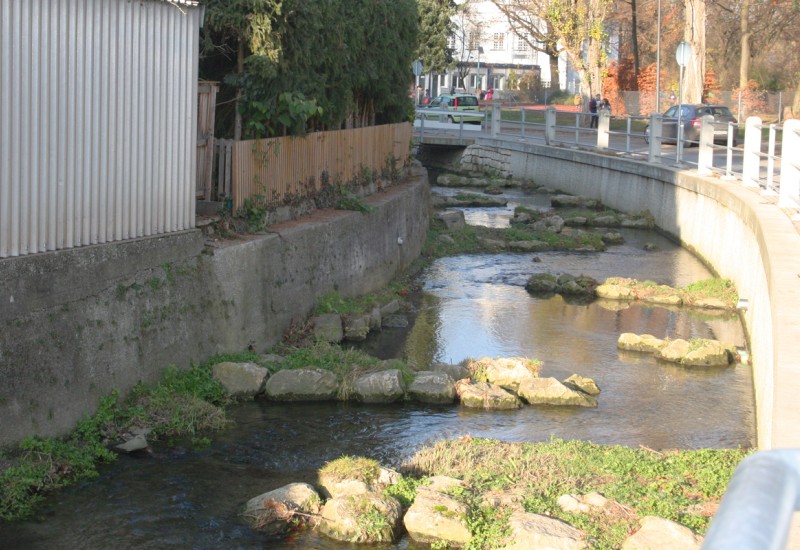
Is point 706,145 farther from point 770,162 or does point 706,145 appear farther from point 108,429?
point 108,429

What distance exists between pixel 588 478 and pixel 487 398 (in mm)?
2690

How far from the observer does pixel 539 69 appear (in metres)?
84.8

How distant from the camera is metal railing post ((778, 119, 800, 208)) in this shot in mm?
12758

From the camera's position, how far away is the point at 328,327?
12.6 metres

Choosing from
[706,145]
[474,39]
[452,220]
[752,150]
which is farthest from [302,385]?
[474,39]

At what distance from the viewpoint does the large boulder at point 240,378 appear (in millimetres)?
10133

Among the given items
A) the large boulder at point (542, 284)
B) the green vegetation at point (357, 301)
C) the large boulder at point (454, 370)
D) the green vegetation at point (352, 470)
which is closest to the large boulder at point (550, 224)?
the large boulder at point (542, 284)

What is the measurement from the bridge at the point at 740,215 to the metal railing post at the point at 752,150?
0.03 m

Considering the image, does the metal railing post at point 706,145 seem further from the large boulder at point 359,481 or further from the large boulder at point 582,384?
the large boulder at point 359,481

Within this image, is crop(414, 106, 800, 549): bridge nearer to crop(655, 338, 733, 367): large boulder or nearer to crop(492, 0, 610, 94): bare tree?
crop(655, 338, 733, 367): large boulder

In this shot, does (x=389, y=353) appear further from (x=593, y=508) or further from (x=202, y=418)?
(x=593, y=508)

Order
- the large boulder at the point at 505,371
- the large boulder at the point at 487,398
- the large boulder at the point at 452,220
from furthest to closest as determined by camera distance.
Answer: the large boulder at the point at 452,220 < the large boulder at the point at 505,371 < the large boulder at the point at 487,398

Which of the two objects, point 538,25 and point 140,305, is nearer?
point 140,305

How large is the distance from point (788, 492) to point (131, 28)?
355 inches
